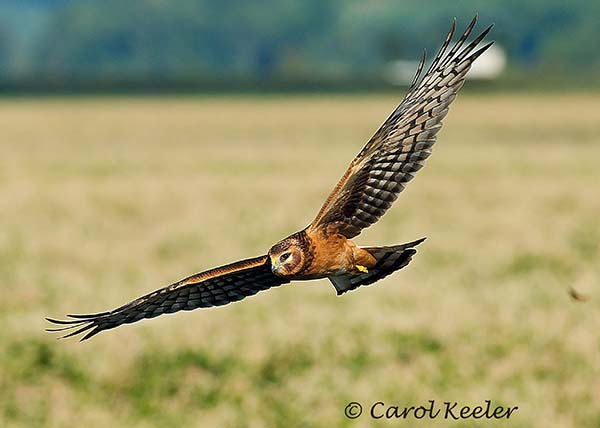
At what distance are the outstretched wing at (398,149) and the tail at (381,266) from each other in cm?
16

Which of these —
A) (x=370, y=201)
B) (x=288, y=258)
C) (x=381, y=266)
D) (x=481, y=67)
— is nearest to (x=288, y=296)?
(x=381, y=266)

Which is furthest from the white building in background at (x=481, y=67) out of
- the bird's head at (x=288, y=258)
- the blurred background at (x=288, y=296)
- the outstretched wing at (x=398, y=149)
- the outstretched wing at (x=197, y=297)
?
the bird's head at (x=288, y=258)

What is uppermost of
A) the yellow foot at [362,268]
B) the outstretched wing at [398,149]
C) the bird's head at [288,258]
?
the outstretched wing at [398,149]

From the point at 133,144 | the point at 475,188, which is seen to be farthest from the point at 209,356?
the point at 133,144

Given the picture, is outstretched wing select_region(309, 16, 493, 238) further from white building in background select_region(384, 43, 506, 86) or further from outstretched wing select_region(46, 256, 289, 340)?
white building in background select_region(384, 43, 506, 86)

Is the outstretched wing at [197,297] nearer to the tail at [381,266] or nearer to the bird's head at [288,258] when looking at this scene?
the tail at [381,266]

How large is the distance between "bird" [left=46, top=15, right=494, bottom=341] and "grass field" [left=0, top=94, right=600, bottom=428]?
1939 mm

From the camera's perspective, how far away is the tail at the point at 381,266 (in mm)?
5891

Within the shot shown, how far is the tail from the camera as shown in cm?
589

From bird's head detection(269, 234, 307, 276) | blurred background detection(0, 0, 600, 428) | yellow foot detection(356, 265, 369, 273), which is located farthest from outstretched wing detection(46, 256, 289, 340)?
blurred background detection(0, 0, 600, 428)

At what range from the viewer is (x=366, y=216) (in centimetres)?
586

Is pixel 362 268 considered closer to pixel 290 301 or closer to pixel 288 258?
pixel 288 258

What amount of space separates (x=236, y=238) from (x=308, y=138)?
2581 centimetres

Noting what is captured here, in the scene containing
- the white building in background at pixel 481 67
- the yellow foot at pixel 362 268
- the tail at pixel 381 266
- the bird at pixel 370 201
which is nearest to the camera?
the bird at pixel 370 201
